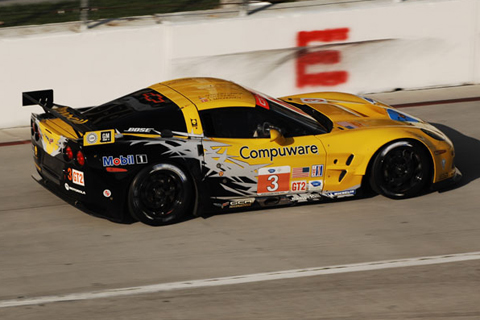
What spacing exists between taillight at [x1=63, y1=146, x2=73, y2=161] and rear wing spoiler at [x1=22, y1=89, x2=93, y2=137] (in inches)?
6.3

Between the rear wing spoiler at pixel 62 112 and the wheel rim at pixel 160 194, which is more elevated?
the rear wing spoiler at pixel 62 112

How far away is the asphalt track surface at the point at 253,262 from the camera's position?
19.9ft

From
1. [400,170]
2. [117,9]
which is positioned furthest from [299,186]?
[117,9]

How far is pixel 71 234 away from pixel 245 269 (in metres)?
1.81

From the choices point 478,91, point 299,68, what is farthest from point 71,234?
point 478,91

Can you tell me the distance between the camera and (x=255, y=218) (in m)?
7.82

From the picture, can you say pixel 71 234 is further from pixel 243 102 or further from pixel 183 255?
pixel 243 102

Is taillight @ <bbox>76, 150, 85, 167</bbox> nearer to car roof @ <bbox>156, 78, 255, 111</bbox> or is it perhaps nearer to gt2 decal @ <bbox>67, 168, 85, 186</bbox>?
gt2 decal @ <bbox>67, 168, 85, 186</bbox>

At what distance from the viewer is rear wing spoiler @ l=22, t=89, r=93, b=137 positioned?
24.3 ft

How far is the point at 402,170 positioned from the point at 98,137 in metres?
3.14

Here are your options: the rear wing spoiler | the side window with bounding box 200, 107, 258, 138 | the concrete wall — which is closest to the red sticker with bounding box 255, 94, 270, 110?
the side window with bounding box 200, 107, 258, 138

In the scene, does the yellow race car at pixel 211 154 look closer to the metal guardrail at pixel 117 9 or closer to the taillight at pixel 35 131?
the taillight at pixel 35 131

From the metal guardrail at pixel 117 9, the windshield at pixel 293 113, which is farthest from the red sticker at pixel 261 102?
the metal guardrail at pixel 117 9

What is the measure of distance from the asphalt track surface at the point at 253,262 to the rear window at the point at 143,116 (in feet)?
3.21
